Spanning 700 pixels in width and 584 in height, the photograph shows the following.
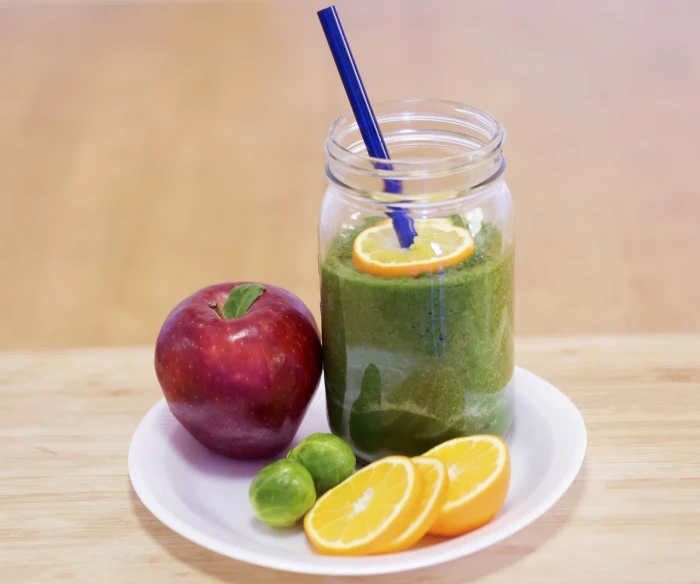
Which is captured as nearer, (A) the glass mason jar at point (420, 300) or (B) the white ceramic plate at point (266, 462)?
(B) the white ceramic plate at point (266, 462)

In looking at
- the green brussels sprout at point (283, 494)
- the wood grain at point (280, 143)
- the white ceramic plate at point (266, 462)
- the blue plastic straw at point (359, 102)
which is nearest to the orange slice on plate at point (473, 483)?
the white ceramic plate at point (266, 462)

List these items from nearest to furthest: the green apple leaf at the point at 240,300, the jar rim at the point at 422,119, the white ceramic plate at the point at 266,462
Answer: the white ceramic plate at the point at 266,462, the jar rim at the point at 422,119, the green apple leaf at the point at 240,300

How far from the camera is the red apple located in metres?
1.18

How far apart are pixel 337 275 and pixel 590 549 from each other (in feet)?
1.38

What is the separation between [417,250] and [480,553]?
13.7 inches

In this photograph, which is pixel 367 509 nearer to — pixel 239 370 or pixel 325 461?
pixel 325 461

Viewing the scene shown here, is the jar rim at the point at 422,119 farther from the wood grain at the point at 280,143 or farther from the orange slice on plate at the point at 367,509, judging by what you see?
the wood grain at the point at 280,143

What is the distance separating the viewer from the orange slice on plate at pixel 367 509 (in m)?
1.03

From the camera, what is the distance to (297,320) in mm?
1249

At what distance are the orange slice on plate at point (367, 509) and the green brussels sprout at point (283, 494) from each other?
0.05 ft

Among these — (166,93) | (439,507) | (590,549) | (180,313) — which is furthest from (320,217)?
(166,93)

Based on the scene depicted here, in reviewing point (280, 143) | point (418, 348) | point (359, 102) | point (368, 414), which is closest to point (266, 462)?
point (368, 414)

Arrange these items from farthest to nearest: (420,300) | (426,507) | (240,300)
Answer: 1. (240,300)
2. (420,300)
3. (426,507)

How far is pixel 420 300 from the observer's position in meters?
1.15
